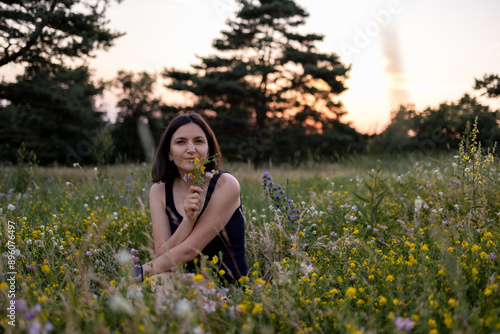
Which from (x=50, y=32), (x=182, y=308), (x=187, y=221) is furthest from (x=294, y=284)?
(x=50, y=32)

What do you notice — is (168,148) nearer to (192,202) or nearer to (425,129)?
(192,202)

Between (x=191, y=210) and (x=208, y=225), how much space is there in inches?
9.2

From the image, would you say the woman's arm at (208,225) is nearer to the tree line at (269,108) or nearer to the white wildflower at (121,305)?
the white wildflower at (121,305)

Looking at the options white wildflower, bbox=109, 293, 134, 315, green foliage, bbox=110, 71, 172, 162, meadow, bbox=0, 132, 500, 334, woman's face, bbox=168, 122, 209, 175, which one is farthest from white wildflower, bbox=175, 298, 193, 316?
green foliage, bbox=110, 71, 172, 162

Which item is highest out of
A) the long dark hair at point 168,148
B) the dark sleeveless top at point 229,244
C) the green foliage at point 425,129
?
the green foliage at point 425,129

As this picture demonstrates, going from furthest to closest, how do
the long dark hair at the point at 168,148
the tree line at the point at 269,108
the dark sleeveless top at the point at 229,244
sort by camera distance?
the tree line at the point at 269,108
the long dark hair at the point at 168,148
the dark sleeveless top at the point at 229,244

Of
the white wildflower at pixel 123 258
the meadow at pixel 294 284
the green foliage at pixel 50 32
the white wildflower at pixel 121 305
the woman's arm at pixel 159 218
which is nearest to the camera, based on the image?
the white wildflower at pixel 121 305

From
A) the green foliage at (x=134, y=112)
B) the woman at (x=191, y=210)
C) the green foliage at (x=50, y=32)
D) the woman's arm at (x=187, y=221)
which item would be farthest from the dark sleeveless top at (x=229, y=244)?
the green foliage at (x=134, y=112)

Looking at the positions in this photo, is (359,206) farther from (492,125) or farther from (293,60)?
(293,60)

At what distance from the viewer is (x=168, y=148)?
10.2 ft

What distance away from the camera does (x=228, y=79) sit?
18781mm

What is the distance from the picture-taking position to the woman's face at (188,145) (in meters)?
2.79

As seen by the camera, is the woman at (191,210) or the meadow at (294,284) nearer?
the meadow at (294,284)

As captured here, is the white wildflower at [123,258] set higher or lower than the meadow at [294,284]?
higher
